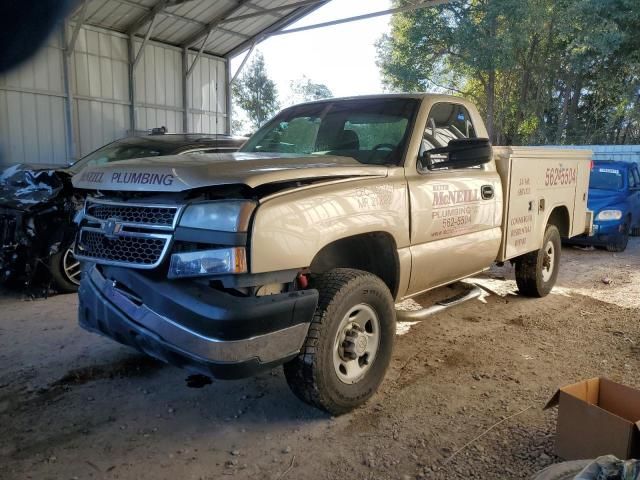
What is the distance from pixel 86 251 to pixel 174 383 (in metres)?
1.15

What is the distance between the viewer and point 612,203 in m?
9.80

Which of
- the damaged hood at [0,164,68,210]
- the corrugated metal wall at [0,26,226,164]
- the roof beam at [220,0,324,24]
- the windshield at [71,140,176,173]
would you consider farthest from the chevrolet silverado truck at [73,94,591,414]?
the roof beam at [220,0,324,24]

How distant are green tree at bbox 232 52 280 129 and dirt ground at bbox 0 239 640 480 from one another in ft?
84.1

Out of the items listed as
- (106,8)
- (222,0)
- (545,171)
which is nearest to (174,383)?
(545,171)

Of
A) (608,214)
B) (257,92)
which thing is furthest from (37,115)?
(257,92)

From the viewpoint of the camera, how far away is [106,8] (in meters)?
13.5

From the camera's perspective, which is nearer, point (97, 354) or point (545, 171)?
point (97, 354)

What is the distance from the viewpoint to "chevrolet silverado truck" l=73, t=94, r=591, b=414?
2707mm

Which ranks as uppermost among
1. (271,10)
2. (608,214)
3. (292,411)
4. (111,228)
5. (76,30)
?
(271,10)

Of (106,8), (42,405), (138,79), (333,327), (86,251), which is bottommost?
(42,405)

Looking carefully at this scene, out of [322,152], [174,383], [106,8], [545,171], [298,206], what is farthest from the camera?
[106,8]

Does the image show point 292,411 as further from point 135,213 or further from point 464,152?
point 464,152

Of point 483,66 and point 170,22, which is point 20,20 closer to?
point 170,22

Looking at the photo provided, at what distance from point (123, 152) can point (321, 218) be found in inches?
182
